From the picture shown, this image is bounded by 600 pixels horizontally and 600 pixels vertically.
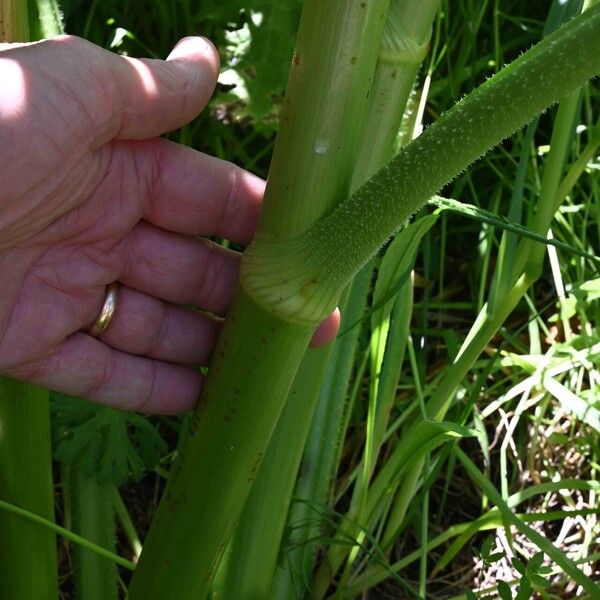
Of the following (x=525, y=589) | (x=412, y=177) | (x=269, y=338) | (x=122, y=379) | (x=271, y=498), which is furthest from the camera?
(x=122, y=379)

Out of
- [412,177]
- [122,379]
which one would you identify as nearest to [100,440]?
[122,379]

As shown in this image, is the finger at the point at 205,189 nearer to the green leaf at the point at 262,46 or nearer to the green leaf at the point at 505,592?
the green leaf at the point at 262,46

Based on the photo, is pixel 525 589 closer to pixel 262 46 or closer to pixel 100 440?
pixel 100 440

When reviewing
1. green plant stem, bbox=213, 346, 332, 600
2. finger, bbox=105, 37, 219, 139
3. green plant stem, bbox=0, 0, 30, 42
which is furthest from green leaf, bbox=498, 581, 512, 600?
green plant stem, bbox=0, 0, 30, 42

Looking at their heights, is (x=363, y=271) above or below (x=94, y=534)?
above

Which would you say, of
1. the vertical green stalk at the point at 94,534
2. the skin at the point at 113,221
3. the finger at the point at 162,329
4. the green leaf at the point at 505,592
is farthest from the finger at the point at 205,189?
the green leaf at the point at 505,592

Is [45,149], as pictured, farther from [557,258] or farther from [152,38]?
[557,258]
